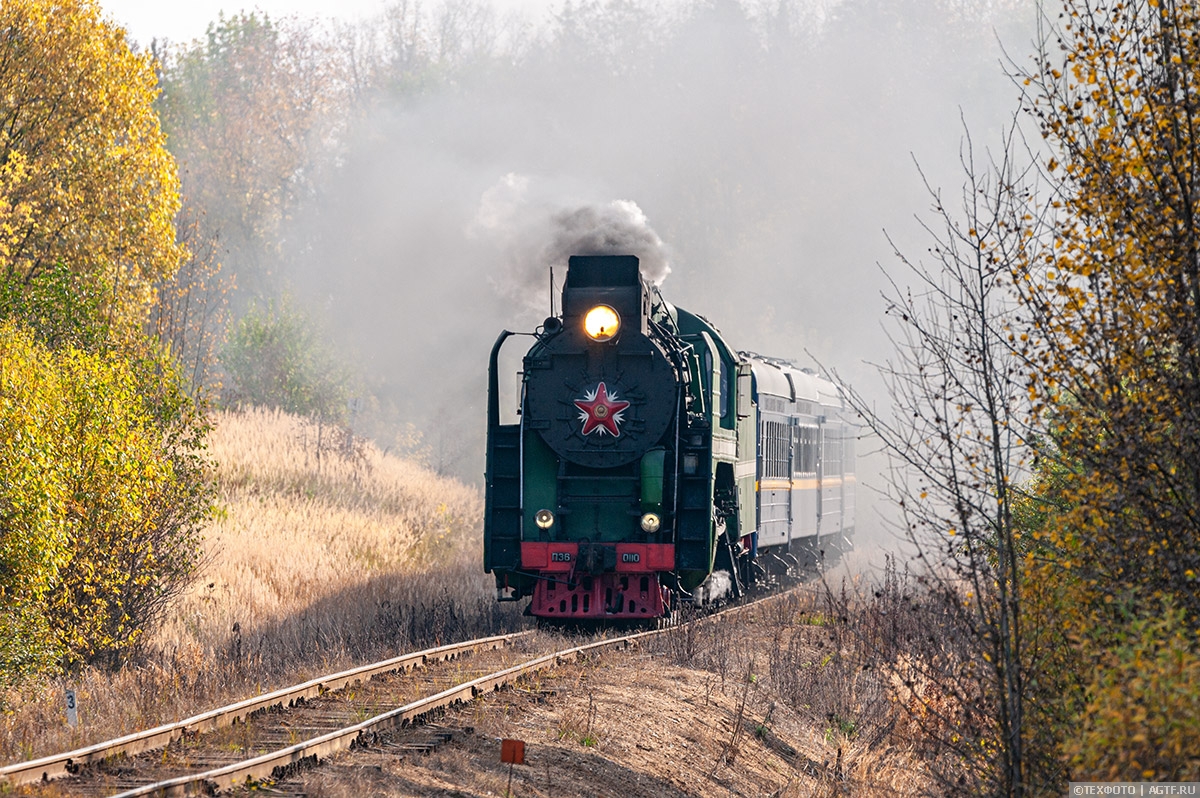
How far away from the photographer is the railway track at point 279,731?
23.8ft

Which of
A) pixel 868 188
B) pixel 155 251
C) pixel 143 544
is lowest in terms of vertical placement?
pixel 143 544

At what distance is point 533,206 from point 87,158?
25.2 ft

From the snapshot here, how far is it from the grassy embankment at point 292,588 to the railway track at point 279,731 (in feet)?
2.06

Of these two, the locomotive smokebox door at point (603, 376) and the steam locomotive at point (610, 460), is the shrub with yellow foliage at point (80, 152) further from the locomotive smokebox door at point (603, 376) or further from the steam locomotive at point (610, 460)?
the locomotive smokebox door at point (603, 376)

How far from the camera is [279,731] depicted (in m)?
8.96

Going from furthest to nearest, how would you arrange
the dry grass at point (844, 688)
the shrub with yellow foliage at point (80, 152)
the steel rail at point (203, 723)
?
1. the shrub with yellow foliage at point (80, 152)
2. the dry grass at point (844, 688)
3. the steel rail at point (203, 723)

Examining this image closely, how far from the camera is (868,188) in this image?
6669 centimetres

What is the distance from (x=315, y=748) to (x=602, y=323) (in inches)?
267

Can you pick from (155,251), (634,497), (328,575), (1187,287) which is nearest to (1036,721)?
(1187,287)

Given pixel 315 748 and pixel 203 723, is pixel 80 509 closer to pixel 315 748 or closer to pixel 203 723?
pixel 203 723

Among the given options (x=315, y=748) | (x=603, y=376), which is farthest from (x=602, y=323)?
(x=315, y=748)

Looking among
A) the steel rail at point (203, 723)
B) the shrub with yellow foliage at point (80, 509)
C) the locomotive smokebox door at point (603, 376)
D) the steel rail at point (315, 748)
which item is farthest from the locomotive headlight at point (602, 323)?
the shrub with yellow foliage at point (80, 509)

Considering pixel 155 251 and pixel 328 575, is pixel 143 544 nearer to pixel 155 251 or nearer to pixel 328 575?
pixel 328 575

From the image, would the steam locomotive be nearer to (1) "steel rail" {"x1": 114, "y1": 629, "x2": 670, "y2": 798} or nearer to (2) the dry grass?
(2) the dry grass
